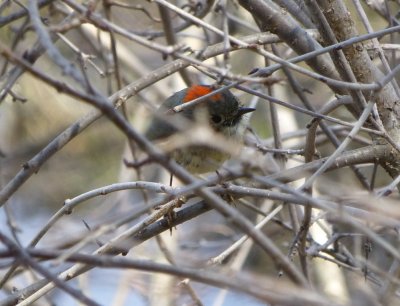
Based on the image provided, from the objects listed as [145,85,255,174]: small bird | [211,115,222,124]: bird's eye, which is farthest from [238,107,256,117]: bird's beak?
[211,115,222,124]: bird's eye

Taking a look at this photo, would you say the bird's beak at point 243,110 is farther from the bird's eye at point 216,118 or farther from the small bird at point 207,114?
the bird's eye at point 216,118

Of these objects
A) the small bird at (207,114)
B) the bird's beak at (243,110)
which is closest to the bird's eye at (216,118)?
the small bird at (207,114)

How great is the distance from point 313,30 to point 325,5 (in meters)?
0.39

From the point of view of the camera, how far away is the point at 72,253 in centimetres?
176

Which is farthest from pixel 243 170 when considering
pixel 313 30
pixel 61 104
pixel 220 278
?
pixel 61 104

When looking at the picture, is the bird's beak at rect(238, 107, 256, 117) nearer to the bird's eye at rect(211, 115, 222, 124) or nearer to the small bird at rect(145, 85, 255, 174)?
the small bird at rect(145, 85, 255, 174)

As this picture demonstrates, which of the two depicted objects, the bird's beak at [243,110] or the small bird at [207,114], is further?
the bird's beak at [243,110]

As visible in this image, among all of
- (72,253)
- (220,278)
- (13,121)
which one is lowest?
(220,278)

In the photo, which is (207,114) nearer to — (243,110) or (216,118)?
(216,118)

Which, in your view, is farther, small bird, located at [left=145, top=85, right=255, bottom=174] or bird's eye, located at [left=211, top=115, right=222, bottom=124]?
bird's eye, located at [left=211, top=115, right=222, bottom=124]

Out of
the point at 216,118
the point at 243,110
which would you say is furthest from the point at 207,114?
the point at 243,110

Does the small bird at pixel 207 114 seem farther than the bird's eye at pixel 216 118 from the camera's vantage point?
No

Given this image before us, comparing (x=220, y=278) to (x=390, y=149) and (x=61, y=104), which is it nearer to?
(x=390, y=149)

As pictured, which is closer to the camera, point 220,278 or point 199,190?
point 220,278
